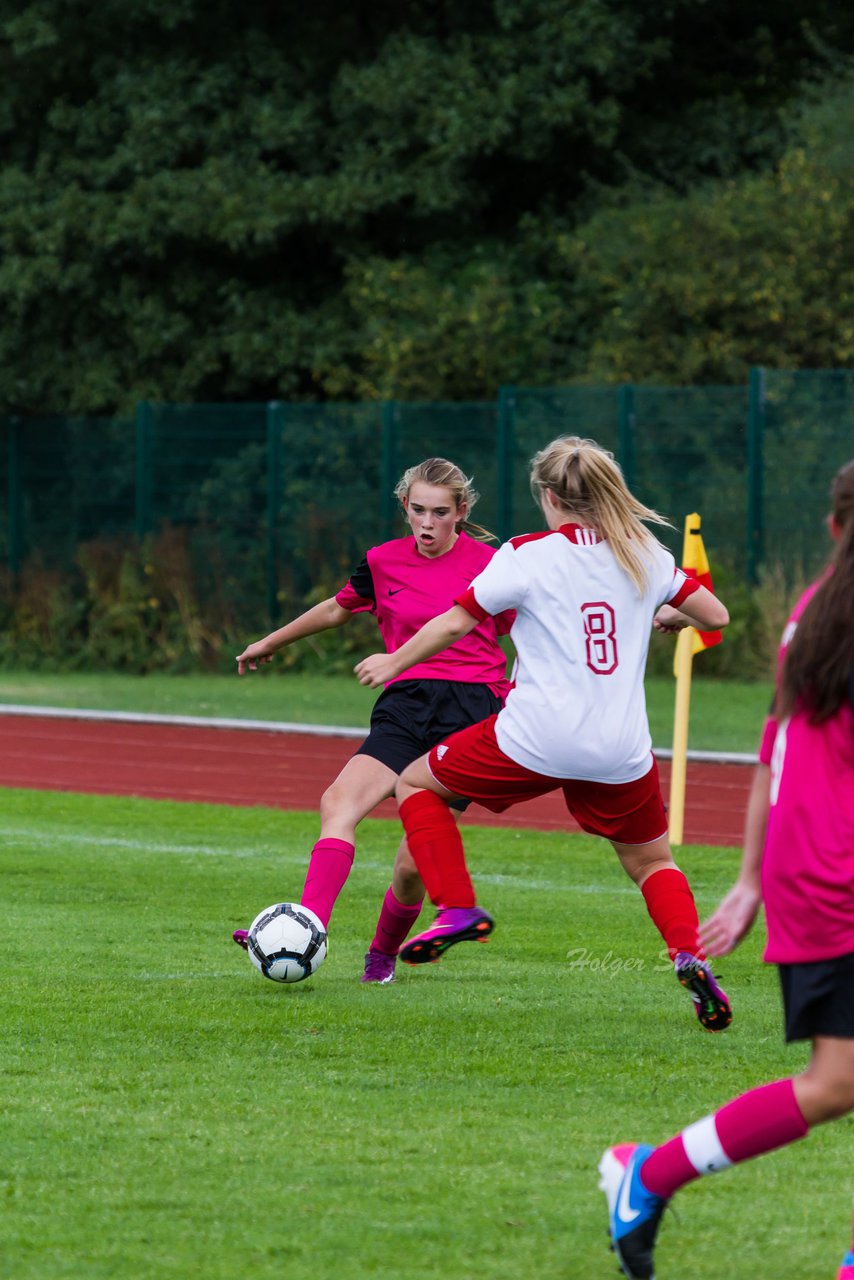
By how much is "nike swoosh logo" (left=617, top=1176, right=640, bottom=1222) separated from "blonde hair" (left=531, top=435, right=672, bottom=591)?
2.37 metres

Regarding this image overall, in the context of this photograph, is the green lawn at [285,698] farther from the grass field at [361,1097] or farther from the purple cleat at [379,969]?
the purple cleat at [379,969]

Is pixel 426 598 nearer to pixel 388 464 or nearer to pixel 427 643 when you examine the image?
pixel 427 643

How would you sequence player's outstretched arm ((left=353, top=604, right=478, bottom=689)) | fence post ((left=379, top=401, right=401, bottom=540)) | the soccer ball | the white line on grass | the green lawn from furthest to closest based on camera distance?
fence post ((left=379, top=401, right=401, bottom=540))
the green lawn
the white line on grass
the soccer ball
player's outstretched arm ((left=353, top=604, right=478, bottom=689))

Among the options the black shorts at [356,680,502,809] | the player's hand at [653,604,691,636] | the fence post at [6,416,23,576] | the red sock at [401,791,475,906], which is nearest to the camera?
the red sock at [401,791,475,906]

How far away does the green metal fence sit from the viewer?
2178 centimetres

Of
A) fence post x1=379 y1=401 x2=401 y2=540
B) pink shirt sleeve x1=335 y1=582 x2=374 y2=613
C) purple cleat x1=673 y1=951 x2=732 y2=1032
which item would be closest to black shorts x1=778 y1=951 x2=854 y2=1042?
purple cleat x1=673 y1=951 x2=732 y2=1032

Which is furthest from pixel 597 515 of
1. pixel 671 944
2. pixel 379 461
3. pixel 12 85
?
pixel 12 85

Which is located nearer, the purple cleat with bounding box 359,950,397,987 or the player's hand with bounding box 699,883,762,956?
the player's hand with bounding box 699,883,762,956

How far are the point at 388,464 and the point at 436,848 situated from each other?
18076 millimetres

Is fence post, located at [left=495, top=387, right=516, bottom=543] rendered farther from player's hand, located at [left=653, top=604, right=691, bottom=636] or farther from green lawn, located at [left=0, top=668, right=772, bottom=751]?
player's hand, located at [left=653, top=604, right=691, bottom=636]

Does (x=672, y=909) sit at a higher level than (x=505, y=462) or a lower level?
higher

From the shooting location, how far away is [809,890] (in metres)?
3.84

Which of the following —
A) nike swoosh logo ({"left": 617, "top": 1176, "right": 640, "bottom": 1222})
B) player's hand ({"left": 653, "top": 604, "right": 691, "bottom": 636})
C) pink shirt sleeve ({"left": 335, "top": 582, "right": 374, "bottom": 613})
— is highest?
player's hand ({"left": 653, "top": 604, "right": 691, "bottom": 636})

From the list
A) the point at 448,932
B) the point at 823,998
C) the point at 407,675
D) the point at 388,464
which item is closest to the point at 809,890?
the point at 823,998
